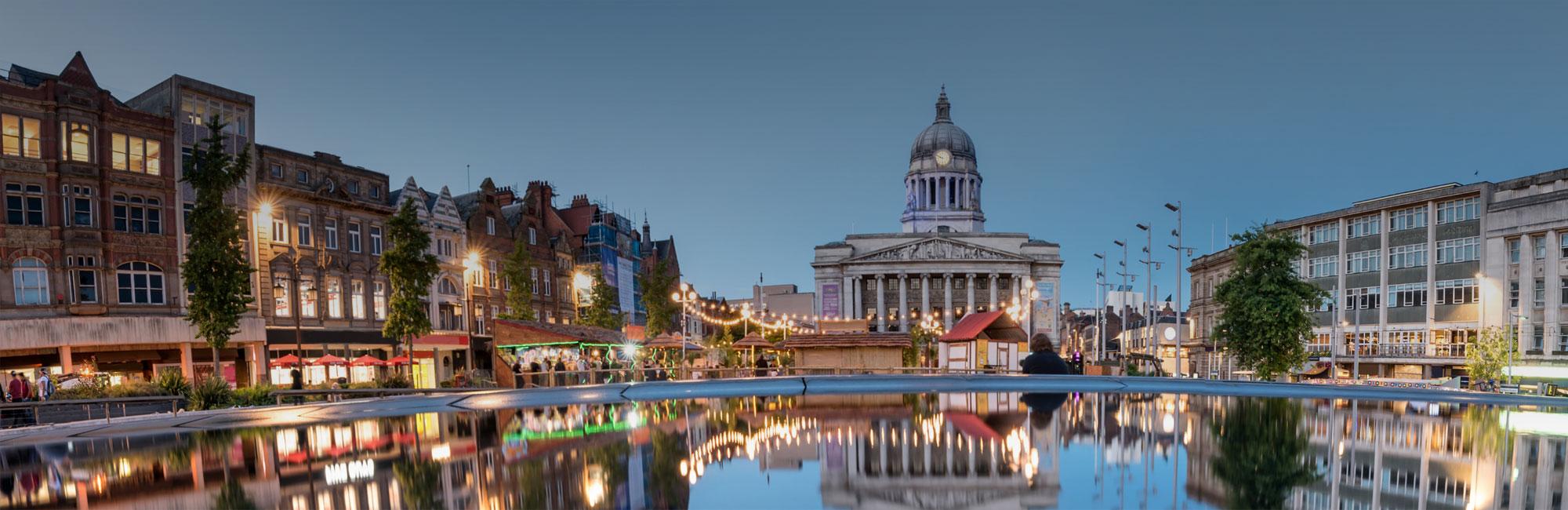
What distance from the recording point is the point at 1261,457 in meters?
3.30

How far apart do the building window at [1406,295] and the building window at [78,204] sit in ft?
254

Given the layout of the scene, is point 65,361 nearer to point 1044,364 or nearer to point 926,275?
point 1044,364

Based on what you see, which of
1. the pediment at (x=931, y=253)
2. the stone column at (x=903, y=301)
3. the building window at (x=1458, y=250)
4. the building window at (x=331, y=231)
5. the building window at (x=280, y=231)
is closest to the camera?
the building window at (x=280, y=231)

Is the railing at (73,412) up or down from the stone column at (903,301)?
down

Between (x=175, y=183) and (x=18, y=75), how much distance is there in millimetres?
6195

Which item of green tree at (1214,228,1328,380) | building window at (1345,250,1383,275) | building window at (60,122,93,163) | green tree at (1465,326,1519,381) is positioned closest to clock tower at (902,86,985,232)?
building window at (1345,250,1383,275)

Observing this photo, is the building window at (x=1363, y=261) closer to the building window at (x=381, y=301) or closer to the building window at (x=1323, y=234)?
the building window at (x=1323, y=234)

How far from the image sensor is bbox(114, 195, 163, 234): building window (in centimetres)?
3209

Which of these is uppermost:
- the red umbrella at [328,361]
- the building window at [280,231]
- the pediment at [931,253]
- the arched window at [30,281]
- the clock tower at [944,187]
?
the clock tower at [944,187]

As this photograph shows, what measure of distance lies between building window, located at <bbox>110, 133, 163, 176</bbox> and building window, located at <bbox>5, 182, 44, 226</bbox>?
268 centimetres

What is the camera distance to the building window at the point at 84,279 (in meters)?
30.6

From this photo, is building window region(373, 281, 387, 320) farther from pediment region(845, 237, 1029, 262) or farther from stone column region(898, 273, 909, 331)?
pediment region(845, 237, 1029, 262)

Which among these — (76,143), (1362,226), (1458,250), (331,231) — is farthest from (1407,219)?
(76,143)

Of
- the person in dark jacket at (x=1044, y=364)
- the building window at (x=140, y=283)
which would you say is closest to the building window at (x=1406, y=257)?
the person in dark jacket at (x=1044, y=364)
